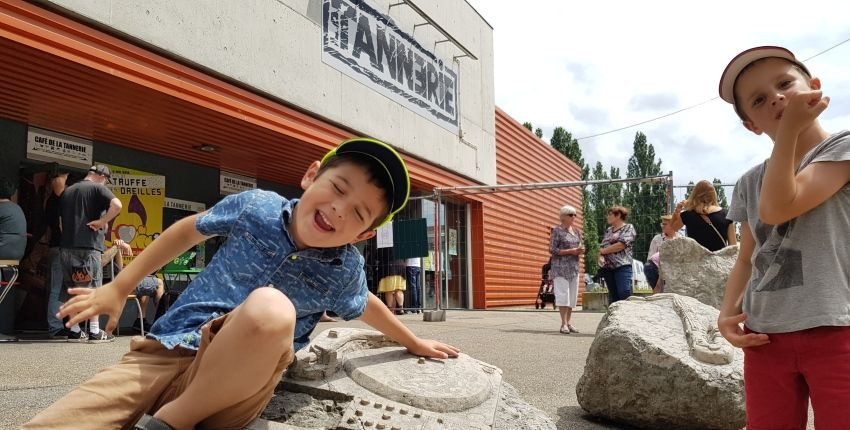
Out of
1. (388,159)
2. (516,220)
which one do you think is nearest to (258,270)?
(388,159)

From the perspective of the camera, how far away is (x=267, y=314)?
1.68m

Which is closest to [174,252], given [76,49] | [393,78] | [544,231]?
[76,49]

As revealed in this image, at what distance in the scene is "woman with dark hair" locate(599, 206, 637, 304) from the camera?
769 cm

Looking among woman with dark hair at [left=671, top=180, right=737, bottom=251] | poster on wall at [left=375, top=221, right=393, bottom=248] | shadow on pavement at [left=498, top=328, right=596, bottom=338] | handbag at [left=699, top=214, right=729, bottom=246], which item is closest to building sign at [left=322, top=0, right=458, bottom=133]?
poster on wall at [left=375, top=221, right=393, bottom=248]

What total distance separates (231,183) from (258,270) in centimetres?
909

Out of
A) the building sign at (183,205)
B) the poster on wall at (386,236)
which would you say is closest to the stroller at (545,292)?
the poster on wall at (386,236)

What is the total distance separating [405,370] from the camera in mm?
2379

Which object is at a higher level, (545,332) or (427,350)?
(427,350)

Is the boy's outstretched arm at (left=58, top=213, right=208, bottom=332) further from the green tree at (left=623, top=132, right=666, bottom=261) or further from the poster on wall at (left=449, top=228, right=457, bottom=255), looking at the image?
the poster on wall at (left=449, top=228, right=457, bottom=255)

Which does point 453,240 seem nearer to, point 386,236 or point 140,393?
point 386,236

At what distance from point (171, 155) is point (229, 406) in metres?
8.56

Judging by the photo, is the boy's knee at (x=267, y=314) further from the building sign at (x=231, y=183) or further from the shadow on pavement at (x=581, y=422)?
the building sign at (x=231, y=183)

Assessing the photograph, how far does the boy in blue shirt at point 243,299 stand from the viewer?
173 centimetres

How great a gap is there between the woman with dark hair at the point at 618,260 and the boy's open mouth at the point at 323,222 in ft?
20.5
